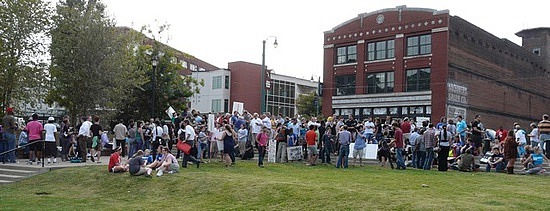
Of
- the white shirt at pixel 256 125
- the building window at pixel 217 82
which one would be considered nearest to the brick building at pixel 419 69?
the building window at pixel 217 82

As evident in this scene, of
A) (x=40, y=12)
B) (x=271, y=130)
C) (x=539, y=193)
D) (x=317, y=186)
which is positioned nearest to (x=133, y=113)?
(x=40, y=12)

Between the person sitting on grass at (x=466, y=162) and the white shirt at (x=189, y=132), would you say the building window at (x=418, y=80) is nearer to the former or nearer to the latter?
the person sitting on grass at (x=466, y=162)

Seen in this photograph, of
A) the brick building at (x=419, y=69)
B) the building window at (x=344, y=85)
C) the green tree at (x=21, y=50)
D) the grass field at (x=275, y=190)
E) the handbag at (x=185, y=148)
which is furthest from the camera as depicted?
the building window at (x=344, y=85)

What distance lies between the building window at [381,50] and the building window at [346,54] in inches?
60.0

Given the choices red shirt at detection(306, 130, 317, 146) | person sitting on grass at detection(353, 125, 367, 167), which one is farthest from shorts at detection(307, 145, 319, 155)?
person sitting on grass at detection(353, 125, 367, 167)

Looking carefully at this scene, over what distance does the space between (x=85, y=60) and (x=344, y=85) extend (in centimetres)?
2662

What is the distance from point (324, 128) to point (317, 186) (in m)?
9.75

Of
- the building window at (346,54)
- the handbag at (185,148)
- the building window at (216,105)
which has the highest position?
the building window at (346,54)

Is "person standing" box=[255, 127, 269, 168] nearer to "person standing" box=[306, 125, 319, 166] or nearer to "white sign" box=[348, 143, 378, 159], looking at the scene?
"person standing" box=[306, 125, 319, 166]

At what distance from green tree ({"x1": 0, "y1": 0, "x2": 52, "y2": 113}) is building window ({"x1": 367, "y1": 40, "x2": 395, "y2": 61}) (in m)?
28.6

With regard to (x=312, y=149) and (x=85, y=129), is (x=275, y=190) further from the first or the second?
(x=85, y=129)

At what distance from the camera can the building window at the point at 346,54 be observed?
51.6 m

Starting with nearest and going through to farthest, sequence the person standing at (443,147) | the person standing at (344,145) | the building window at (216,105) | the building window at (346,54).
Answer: the person standing at (443,147)
the person standing at (344,145)
the building window at (346,54)
the building window at (216,105)

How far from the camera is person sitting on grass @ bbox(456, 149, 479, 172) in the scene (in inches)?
845
